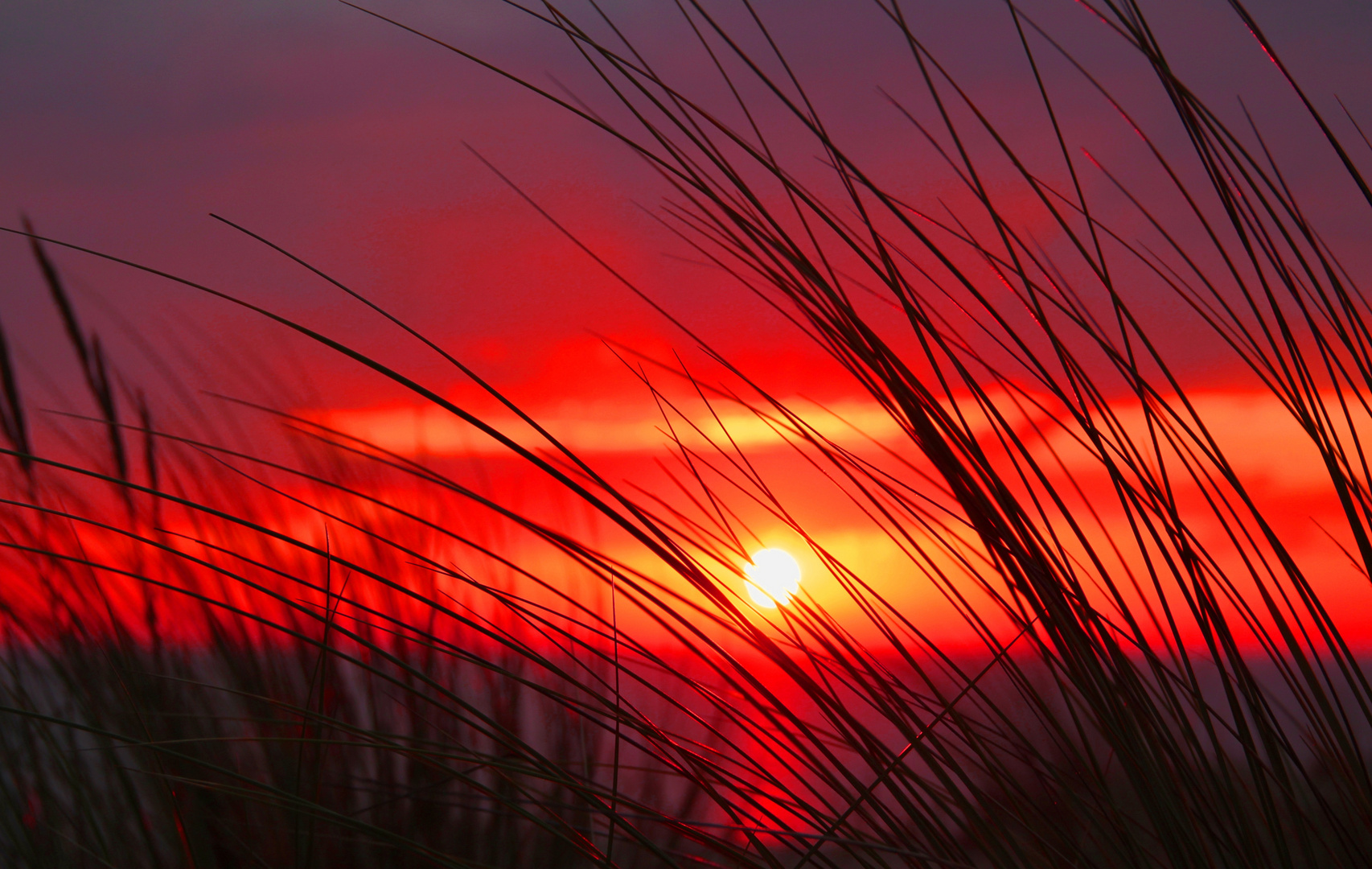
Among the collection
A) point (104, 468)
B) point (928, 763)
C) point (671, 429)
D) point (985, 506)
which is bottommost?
point (928, 763)

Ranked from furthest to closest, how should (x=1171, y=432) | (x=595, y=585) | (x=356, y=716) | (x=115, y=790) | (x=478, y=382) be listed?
(x=595, y=585) < (x=356, y=716) < (x=115, y=790) < (x=1171, y=432) < (x=478, y=382)

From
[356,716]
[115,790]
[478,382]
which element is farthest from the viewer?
[356,716]

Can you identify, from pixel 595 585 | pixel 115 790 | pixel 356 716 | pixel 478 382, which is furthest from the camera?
pixel 595 585

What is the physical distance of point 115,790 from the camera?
78 centimetres

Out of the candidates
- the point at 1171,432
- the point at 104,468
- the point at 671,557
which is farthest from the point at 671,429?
the point at 104,468

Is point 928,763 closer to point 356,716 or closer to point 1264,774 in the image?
point 1264,774

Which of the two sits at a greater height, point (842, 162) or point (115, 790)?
point (842, 162)

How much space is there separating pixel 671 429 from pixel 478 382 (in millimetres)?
223

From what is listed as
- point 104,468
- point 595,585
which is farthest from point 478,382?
point 104,468

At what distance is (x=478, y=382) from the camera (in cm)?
38

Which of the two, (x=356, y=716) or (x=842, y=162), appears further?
(x=356, y=716)

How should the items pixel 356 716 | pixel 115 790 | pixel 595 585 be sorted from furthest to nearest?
1. pixel 595 585
2. pixel 356 716
3. pixel 115 790

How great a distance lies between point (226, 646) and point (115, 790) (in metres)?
0.14

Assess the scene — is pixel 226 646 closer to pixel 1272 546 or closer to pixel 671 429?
pixel 671 429
